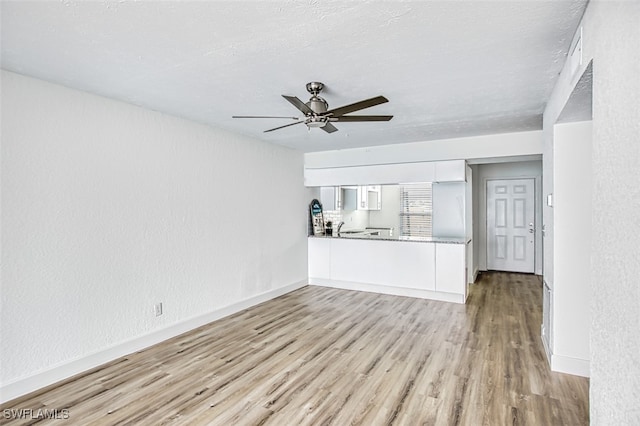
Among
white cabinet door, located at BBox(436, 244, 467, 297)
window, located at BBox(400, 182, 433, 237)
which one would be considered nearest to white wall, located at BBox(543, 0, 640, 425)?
white cabinet door, located at BBox(436, 244, 467, 297)

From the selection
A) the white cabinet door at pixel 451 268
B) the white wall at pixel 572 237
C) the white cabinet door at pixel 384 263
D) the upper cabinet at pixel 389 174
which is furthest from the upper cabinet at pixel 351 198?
the white wall at pixel 572 237

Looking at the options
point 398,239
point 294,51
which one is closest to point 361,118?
point 294,51

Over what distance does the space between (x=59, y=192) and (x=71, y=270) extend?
67 cm

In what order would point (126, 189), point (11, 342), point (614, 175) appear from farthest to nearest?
point (126, 189) < point (11, 342) < point (614, 175)

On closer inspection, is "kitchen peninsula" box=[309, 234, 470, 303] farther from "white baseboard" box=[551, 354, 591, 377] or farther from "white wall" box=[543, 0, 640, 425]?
"white wall" box=[543, 0, 640, 425]

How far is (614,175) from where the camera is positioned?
53.4 inches

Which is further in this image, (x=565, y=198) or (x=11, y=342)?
(x=565, y=198)

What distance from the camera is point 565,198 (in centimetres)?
288

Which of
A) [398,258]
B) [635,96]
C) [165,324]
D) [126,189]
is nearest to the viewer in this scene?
[635,96]

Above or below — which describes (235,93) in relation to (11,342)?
above

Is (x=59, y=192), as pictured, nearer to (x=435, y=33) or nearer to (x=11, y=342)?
(x=11, y=342)

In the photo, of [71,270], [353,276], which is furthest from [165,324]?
[353,276]

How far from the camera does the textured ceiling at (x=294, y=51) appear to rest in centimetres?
183

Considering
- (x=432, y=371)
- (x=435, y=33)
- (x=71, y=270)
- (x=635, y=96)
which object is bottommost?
(x=432, y=371)
